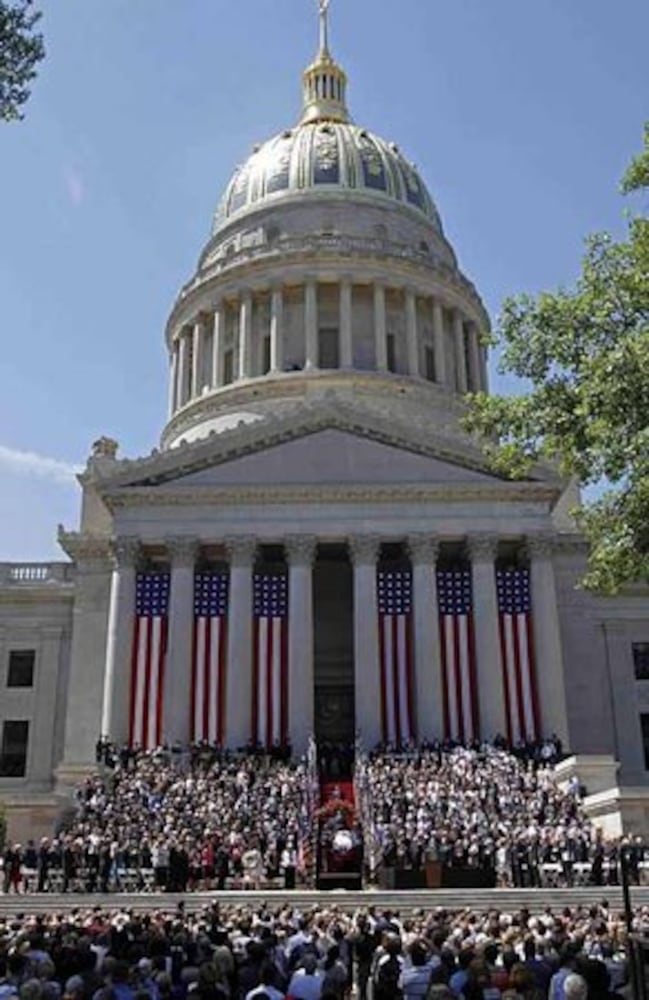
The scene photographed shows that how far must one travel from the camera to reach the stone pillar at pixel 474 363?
220ft

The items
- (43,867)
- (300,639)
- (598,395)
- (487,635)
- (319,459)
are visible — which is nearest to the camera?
(598,395)

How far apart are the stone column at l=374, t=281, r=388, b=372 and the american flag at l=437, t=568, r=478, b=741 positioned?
68.6ft

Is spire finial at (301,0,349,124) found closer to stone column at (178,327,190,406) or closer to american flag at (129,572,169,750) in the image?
stone column at (178,327,190,406)

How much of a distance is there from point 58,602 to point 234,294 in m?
23.4

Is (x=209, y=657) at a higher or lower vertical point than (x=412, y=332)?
lower

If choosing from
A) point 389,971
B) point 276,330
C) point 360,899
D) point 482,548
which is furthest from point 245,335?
point 389,971

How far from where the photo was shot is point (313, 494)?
44.9m

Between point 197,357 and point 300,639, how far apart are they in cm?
2852

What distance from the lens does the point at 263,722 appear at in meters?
40.8

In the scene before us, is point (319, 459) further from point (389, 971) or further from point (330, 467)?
point (389, 971)

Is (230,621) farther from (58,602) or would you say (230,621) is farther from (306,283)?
(306,283)

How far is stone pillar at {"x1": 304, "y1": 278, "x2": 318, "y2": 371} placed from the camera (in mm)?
62250

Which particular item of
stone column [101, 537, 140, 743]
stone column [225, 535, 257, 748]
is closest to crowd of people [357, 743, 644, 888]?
stone column [225, 535, 257, 748]

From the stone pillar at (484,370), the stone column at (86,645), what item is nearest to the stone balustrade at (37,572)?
the stone column at (86,645)
